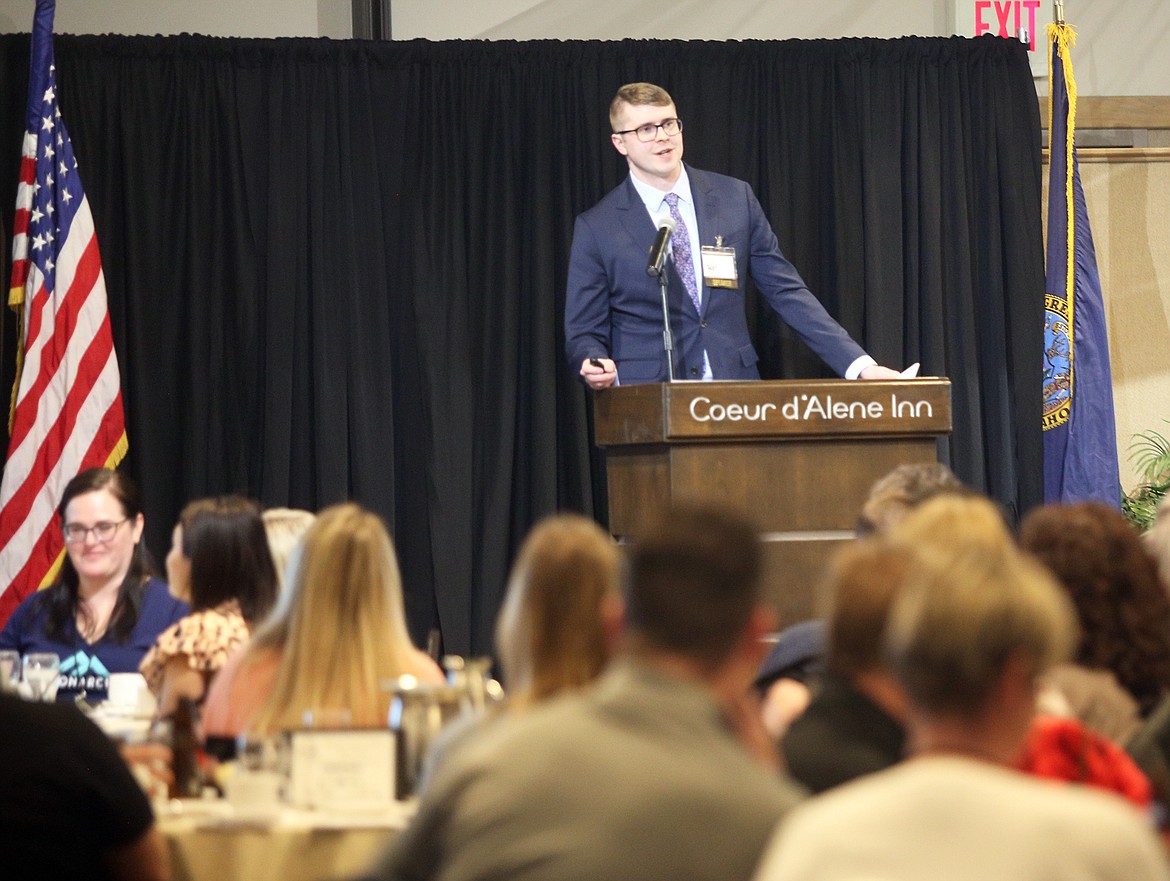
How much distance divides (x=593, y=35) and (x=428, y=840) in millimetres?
5840

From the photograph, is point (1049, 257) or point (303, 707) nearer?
point (303, 707)

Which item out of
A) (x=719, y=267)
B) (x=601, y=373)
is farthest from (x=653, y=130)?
(x=601, y=373)

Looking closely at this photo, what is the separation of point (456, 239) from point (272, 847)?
4.44 metres

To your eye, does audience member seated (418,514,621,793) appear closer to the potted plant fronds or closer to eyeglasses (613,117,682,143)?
eyeglasses (613,117,682,143)

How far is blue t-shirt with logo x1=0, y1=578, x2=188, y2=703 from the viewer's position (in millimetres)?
4367

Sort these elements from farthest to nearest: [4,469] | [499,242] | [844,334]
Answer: [499,242], [4,469], [844,334]

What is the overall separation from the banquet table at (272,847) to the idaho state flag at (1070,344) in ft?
15.2

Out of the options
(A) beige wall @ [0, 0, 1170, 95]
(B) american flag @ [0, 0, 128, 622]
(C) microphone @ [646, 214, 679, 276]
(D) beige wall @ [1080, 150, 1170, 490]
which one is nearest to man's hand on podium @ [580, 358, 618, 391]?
(C) microphone @ [646, 214, 679, 276]

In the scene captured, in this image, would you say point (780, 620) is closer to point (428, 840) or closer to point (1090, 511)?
point (1090, 511)

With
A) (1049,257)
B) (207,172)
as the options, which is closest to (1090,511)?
(1049,257)

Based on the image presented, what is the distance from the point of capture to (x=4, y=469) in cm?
634

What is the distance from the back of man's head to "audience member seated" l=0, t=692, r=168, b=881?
0.90m

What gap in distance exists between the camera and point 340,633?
112 inches

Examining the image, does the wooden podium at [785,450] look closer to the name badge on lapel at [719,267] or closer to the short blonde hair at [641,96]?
the name badge on lapel at [719,267]
